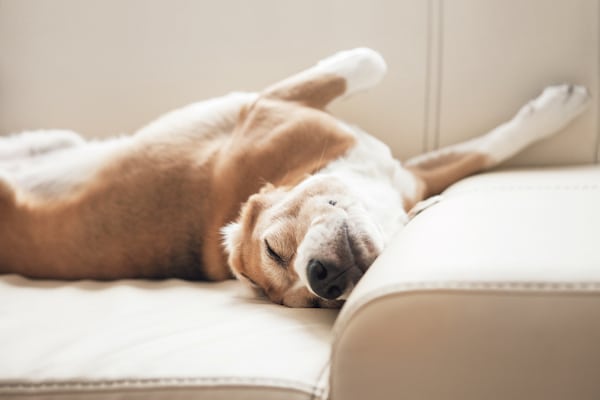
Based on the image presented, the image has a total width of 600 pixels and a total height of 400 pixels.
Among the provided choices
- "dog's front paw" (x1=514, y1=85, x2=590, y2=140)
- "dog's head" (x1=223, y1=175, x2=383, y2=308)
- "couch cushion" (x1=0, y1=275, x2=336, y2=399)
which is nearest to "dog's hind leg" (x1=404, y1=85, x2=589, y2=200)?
"dog's front paw" (x1=514, y1=85, x2=590, y2=140)

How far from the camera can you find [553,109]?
154 centimetres

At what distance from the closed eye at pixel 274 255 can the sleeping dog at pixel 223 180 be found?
0.22 feet

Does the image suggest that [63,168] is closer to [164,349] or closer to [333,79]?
[333,79]

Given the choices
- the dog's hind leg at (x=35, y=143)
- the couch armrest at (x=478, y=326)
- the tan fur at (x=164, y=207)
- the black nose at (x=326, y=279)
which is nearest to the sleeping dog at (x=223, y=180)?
the tan fur at (x=164, y=207)

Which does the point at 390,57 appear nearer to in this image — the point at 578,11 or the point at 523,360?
the point at 578,11

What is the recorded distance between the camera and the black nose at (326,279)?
1066 millimetres

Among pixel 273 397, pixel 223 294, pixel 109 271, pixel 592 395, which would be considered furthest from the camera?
pixel 109 271

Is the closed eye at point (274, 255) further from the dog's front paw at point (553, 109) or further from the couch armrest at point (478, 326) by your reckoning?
the dog's front paw at point (553, 109)

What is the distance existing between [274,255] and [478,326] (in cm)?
67

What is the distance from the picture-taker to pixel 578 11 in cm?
154

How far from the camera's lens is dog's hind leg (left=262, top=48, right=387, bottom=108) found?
162cm

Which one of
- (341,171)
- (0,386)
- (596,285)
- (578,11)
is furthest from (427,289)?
(578,11)

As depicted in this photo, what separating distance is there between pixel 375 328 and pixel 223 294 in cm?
67

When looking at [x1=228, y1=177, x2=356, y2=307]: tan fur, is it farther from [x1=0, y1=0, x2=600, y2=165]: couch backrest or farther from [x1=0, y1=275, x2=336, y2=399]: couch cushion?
[x1=0, y1=0, x2=600, y2=165]: couch backrest
